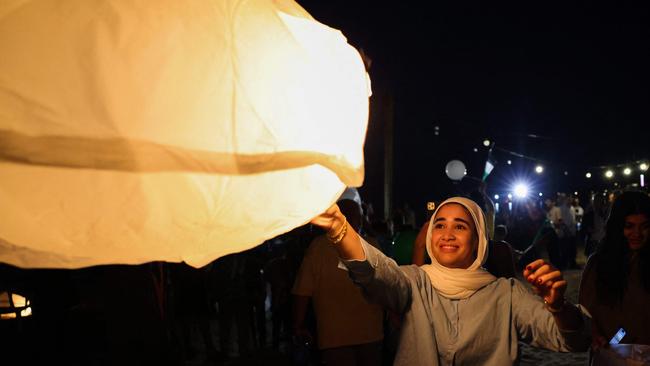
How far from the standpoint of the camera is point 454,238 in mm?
2629

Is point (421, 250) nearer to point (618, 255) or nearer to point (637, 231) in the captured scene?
point (618, 255)

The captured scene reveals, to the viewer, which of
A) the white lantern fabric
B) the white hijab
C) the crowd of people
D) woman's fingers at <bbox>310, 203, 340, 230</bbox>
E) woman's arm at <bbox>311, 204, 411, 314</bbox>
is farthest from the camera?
the white hijab

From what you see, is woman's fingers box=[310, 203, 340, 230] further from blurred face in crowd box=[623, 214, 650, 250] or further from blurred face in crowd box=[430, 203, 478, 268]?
blurred face in crowd box=[623, 214, 650, 250]

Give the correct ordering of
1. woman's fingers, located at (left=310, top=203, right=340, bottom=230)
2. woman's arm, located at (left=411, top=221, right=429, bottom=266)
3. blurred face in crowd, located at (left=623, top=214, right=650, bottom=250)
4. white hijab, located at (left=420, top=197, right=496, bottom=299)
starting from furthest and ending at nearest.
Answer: woman's arm, located at (left=411, top=221, right=429, bottom=266) < blurred face in crowd, located at (left=623, top=214, right=650, bottom=250) < white hijab, located at (left=420, top=197, right=496, bottom=299) < woman's fingers, located at (left=310, top=203, right=340, bottom=230)

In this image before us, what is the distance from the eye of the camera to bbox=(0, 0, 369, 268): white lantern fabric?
0.93m

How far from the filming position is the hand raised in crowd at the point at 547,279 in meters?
2.05

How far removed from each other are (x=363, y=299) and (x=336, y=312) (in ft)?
0.85

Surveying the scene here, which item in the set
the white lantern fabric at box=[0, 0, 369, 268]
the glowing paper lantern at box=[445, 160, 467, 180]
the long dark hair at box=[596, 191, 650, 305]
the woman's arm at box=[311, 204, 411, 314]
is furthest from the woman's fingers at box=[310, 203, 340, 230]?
the glowing paper lantern at box=[445, 160, 467, 180]

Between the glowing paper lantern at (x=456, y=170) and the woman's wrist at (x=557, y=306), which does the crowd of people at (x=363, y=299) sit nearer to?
the woman's wrist at (x=557, y=306)

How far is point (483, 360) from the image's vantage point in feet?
7.91

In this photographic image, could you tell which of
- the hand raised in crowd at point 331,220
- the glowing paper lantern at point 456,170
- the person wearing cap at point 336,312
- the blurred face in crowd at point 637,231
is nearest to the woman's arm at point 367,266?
the hand raised in crowd at point 331,220

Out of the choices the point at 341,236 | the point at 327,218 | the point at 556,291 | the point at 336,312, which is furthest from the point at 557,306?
the point at 336,312

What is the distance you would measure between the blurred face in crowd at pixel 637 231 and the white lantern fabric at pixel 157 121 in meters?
3.34

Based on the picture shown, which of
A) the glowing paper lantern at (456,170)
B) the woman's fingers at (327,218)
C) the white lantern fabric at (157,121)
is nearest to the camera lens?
the white lantern fabric at (157,121)
